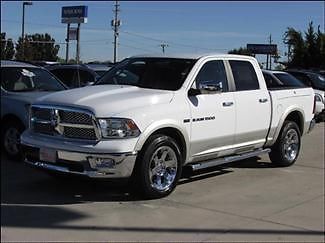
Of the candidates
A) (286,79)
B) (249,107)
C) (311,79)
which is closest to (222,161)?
(249,107)

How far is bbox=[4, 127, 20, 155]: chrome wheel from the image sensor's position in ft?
30.5

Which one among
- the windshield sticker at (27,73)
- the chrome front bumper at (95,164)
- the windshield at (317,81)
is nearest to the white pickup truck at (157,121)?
the chrome front bumper at (95,164)

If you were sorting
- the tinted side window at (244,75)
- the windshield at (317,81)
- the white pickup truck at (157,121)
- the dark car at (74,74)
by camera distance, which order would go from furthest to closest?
the windshield at (317,81) → the dark car at (74,74) → the tinted side window at (244,75) → the white pickup truck at (157,121)

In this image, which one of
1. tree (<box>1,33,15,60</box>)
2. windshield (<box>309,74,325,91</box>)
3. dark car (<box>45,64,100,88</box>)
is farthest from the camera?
windshield (<box>309,74,325,91</box>)

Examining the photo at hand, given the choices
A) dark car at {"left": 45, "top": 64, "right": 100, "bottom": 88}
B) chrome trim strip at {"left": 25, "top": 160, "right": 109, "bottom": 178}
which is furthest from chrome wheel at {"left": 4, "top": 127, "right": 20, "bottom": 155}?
dark car at {"left": 45, "top": 64, "right": 100, "bottom": 88}

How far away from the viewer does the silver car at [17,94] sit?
931cm

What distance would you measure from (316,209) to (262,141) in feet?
7.67

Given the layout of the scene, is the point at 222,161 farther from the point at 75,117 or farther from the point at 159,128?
the point at 75,117

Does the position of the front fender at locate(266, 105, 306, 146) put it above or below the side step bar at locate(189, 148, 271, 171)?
above

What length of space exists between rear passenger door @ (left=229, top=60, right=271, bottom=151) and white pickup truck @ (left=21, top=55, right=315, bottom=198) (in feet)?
0.05

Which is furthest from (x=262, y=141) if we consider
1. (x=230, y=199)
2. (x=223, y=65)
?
(x=230, y=199)

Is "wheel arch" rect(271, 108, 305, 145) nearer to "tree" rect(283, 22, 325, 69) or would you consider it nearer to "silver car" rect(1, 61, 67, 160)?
"silver car" rect(1, 61, 67, 160)

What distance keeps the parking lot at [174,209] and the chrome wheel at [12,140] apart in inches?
20.9

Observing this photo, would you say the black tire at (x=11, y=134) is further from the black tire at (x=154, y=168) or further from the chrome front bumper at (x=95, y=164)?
the black tire at (x=154, y=168)
